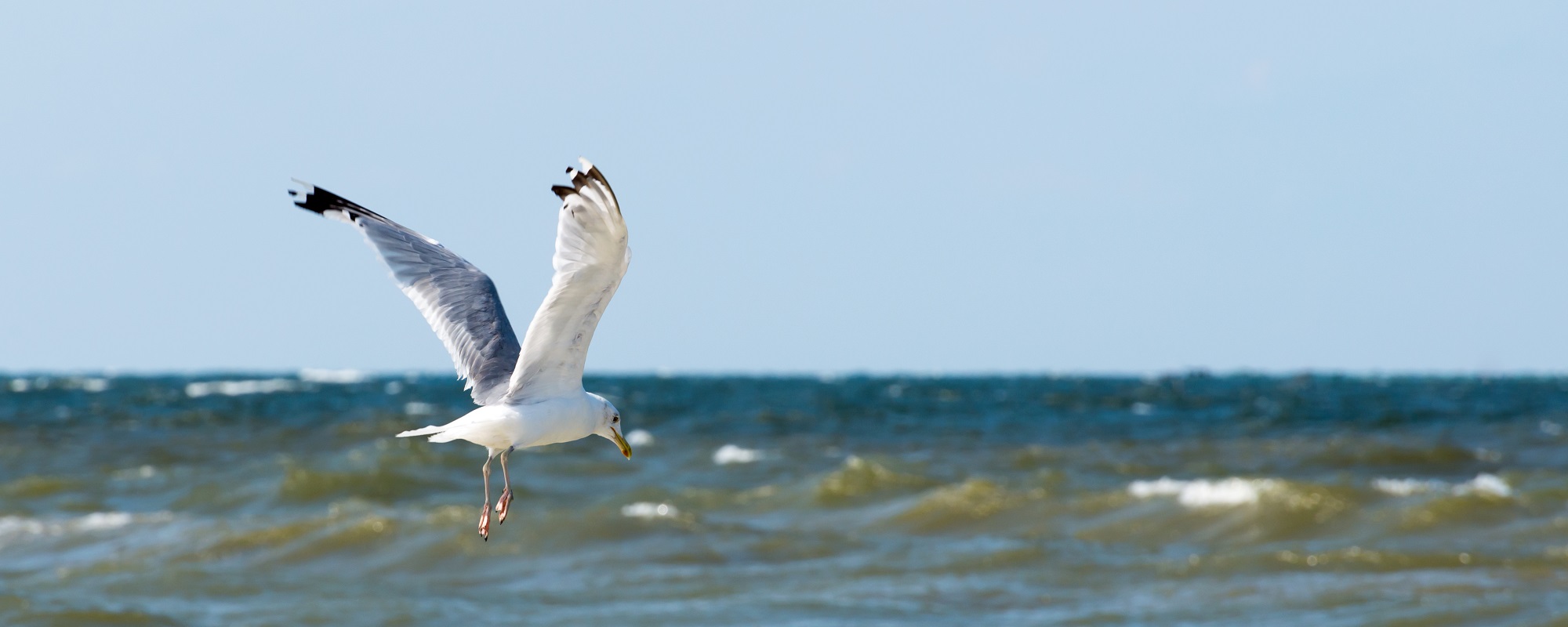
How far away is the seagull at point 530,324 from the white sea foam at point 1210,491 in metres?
9.24

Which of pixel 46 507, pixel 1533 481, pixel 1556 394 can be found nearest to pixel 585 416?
pixel 46 507

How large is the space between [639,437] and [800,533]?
11.4 m

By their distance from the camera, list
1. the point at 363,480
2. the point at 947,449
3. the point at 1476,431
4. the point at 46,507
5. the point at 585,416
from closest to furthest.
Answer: the point at 585,416, the point at 46,507, the point at 363,480, the point at 947,449, the point at 1476,431

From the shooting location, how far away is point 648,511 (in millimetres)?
13672

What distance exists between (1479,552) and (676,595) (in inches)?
227

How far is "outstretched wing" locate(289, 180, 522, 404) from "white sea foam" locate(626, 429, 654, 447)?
52.6 ft

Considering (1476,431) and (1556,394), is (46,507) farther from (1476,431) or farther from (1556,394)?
(1556,394)

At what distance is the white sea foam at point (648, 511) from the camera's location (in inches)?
524

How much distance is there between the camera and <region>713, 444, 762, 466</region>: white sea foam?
19609mm

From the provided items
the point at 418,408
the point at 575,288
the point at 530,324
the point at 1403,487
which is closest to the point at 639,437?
the point at 1403,487

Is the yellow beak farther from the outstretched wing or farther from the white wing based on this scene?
the outstretched wing

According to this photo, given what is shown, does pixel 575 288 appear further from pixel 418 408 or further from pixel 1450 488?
pixel 418 408

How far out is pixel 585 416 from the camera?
215 inches

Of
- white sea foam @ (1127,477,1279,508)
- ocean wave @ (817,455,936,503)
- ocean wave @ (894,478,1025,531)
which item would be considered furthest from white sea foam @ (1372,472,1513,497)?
ocean wave @ (817,455,936,503)
